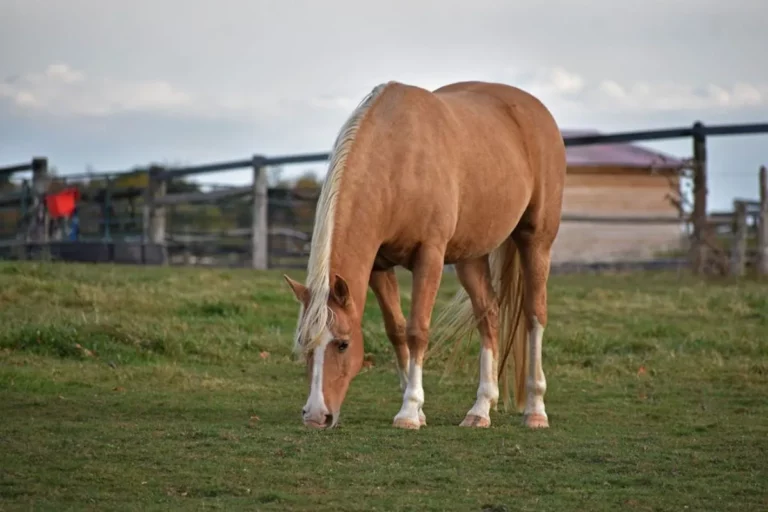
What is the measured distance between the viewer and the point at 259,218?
53.7 ft

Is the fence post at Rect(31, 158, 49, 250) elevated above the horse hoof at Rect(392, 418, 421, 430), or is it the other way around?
the fence post at Rect(31, 158, 49, 250)

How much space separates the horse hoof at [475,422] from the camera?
6.26m

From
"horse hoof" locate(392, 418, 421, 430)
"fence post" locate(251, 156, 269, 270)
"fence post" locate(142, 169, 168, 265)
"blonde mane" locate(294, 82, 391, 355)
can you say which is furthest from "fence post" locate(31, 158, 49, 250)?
"horse hoof" locate(392, 418, 421, 430)

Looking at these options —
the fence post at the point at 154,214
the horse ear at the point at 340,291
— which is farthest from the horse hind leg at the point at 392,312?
the fence post at the point at 154,214

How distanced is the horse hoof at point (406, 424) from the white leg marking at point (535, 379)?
0.79 metres

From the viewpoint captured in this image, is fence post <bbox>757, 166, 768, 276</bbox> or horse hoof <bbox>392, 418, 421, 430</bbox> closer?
horse hoof <bbox>392, 418, 421, 430</bbox>

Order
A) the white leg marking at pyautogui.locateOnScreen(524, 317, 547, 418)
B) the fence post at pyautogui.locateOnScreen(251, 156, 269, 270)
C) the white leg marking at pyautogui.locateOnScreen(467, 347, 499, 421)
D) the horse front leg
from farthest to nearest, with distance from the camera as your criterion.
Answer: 1. the fence post at pyautogui.locateOnScreen(251, 156, 269, 270)
2. the white leg marking at pyautogui.locateOnScreen(524, 317, 547, 418)
3. the white leg marking at pyautogui.locateOnScreen(467, 347, 499, 421)
4. the horse front leg

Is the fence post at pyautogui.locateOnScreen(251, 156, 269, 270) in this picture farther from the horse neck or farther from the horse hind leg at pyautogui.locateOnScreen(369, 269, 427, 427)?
the horse neck

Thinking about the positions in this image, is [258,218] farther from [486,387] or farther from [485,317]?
[486,387]

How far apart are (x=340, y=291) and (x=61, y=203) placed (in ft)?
41.7

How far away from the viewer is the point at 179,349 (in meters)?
8.36

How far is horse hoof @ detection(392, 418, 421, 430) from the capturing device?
598 cm

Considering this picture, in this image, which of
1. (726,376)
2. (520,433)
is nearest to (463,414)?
(520,433)

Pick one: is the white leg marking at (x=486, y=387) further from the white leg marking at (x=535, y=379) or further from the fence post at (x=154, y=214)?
the fence post at (x=154, y=214)
